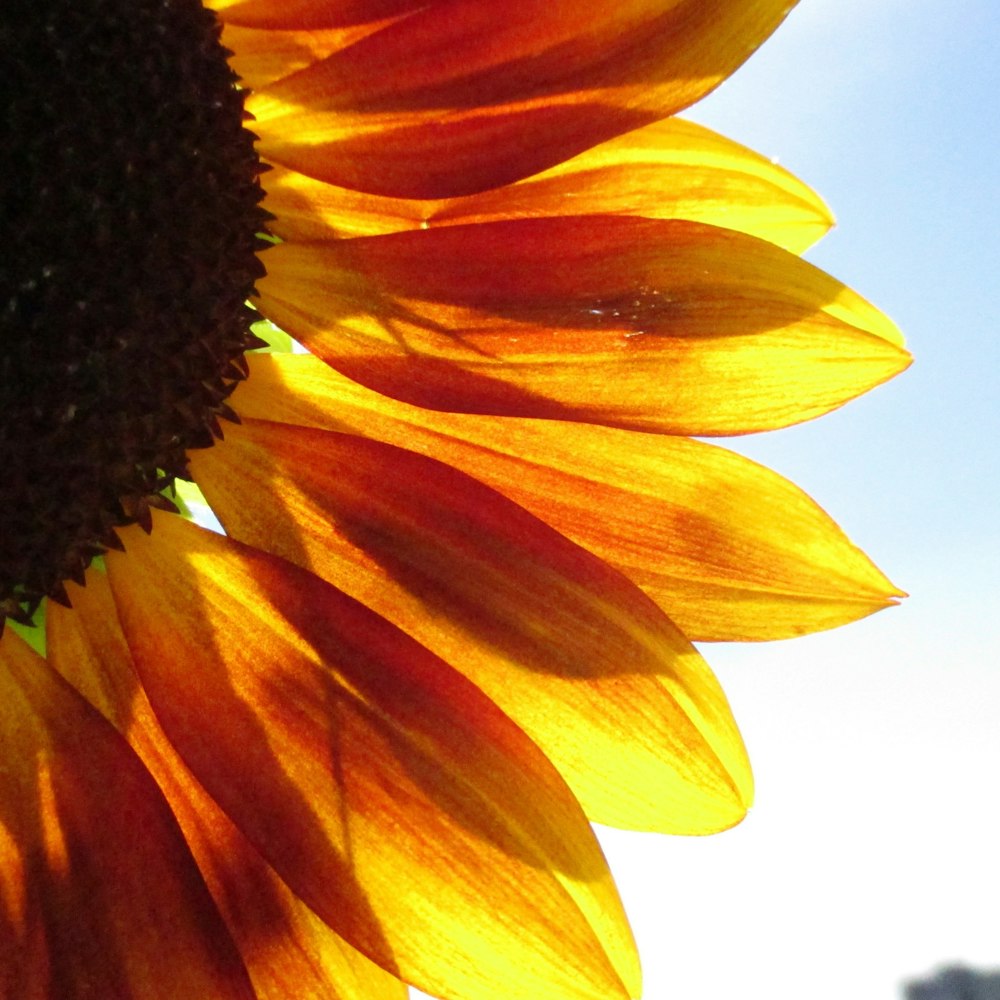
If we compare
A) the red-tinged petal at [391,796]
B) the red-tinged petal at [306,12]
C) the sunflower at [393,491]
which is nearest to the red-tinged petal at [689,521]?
the sunflower at [393,491]

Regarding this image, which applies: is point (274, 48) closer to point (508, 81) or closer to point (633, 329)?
point (508, 81)

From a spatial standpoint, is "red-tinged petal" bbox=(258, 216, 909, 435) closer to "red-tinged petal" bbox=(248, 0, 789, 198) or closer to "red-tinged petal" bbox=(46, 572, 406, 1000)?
"red-tinged petal" bbox=(248, 0, 789, 198)

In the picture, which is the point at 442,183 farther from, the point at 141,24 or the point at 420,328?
the point at 141,24

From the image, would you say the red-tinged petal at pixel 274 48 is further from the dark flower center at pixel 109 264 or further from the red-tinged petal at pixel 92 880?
the red-tinged petal at pixel 92 880

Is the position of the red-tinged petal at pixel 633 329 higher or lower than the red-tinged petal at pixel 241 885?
higher

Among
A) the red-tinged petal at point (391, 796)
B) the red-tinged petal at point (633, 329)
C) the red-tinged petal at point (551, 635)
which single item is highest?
the red-tinged petal at point (633, 329)

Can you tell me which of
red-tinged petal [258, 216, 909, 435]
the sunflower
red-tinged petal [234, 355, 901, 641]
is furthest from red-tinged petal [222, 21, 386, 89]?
red-tinged petal [234, 355, 901, 641]

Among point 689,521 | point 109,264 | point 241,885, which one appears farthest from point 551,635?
point 109,264

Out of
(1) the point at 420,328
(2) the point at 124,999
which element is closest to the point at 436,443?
(1) the point at 420,328
